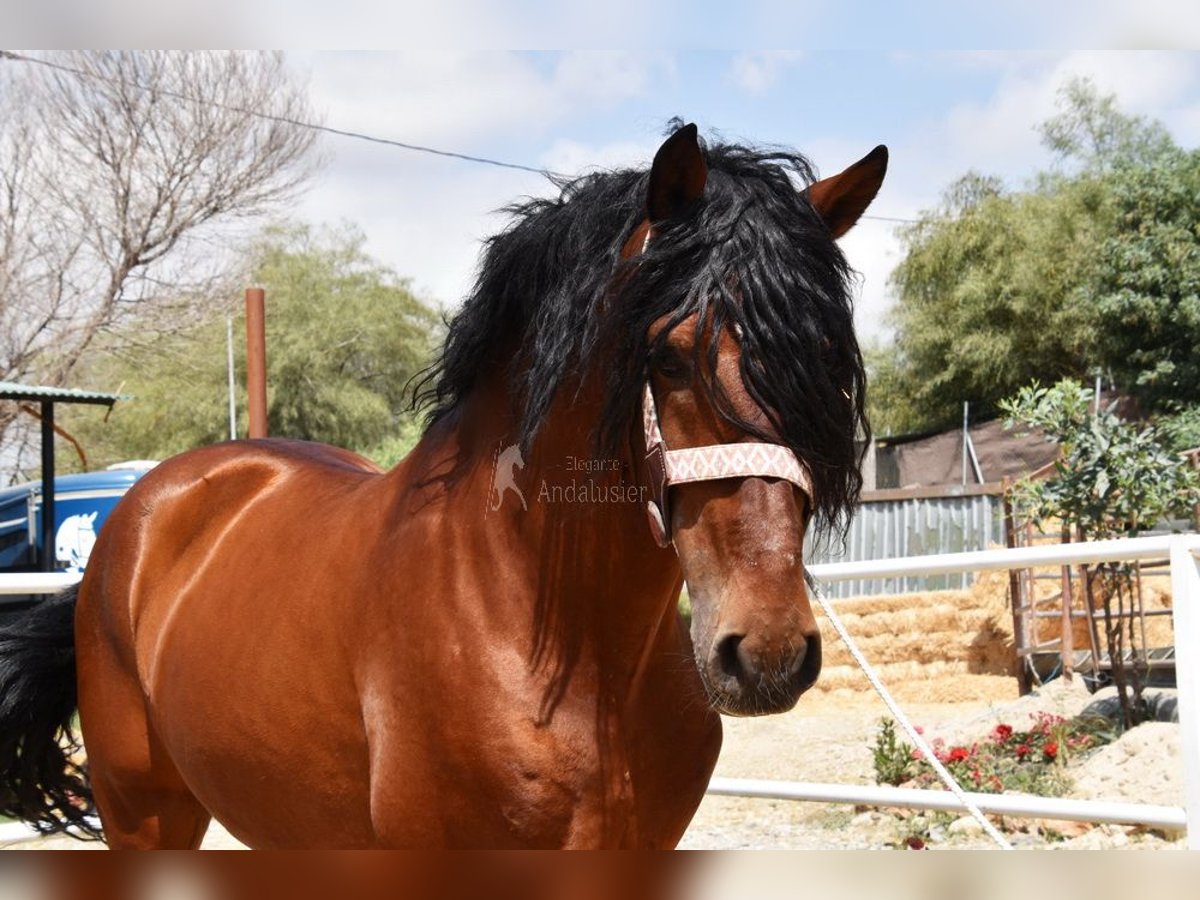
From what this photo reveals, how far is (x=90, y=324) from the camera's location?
18.5 meters

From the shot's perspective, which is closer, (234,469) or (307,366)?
(234,469)

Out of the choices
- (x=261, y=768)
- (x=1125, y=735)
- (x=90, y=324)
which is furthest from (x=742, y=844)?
(x=90, y=324)

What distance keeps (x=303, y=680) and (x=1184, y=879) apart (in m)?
1.65

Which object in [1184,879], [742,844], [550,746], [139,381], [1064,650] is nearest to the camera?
[1184,879]

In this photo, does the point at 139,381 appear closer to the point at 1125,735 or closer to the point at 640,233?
the point at 1125,735

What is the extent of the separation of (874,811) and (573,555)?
4415mm

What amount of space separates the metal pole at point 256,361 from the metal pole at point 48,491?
547cm

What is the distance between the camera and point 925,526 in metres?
14.7

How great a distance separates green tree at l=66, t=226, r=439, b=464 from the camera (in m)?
25.9

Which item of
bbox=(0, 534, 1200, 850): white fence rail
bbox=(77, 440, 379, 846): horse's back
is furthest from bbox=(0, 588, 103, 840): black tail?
bbox=(0, 534, 1200, 850): white fence rail

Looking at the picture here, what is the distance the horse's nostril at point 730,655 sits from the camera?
61.5 inches

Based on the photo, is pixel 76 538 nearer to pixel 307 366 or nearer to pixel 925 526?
pixel 925 526

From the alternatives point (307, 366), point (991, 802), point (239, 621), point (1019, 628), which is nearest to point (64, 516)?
point (1019, 628)

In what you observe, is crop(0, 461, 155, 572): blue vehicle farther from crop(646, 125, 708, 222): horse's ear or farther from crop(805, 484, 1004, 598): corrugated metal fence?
crop(646, 125, 708, 222): horse's ear
